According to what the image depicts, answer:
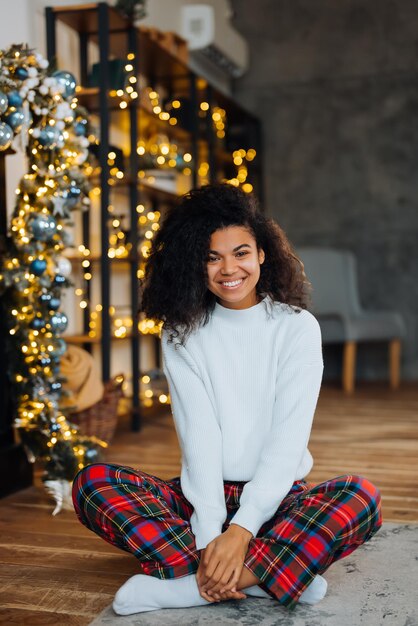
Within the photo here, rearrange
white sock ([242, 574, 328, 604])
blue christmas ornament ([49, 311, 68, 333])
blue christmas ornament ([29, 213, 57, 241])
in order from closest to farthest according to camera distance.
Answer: white sock ([242, 574, 328, 604]), blue christmas ornament ([29, 213, 57, 241]), blue christmas ornament ([49, 311, 68, 333])

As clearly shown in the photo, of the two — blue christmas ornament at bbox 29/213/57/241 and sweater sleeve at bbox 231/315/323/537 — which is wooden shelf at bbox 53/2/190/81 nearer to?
blue christmas ornament at bbox 29/213/57/241

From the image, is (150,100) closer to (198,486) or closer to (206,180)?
(206,180)

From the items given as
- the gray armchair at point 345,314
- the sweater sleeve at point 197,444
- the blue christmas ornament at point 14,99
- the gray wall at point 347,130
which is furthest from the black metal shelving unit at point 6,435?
the gray wall at point 347,130

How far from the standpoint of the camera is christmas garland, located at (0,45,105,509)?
2582 millimetres

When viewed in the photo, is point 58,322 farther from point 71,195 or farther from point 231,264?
point 231,264

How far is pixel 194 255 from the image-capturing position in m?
1.76

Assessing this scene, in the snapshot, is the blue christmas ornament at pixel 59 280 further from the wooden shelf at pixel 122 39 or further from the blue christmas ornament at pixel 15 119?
the wooden shelf at pixel 122 39

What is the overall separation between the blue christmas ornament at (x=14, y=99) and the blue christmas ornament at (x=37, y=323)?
26.3 inches

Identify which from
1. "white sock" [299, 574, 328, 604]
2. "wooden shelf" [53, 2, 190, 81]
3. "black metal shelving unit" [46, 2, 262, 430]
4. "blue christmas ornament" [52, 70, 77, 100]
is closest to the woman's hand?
"white sock" [299, 574, 328, 604]

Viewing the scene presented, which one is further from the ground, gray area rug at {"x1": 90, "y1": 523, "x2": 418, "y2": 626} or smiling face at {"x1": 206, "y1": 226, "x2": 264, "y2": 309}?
smiling face at {"x1": 206, "y1": 226, "x2": 264, "y2": 309}

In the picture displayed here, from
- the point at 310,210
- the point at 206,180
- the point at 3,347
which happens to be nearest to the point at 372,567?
the point at 3,347

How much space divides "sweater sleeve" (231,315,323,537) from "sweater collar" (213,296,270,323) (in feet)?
0.37

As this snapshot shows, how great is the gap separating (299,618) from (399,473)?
1383 millimetres

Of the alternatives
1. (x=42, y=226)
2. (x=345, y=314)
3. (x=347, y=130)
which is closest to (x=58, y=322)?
(x=42, y=226)
